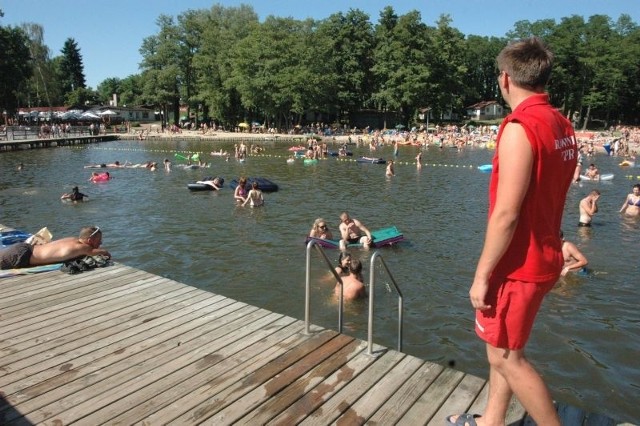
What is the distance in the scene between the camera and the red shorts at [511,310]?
8.90 feet

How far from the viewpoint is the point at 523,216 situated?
8.74 ft

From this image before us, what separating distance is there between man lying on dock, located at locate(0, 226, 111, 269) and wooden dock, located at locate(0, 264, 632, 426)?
6.36ft

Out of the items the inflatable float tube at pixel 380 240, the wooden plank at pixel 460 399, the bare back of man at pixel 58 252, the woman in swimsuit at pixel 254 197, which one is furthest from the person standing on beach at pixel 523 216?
the woman in swimsuit at pixel 254 197

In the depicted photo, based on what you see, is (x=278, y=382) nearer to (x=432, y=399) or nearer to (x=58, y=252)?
(x=432, y=399)

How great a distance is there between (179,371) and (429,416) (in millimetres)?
2332

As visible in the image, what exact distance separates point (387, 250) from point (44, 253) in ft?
26.4

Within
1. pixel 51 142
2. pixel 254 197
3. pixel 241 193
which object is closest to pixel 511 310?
pixel 254 197

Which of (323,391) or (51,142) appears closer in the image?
(323,391)

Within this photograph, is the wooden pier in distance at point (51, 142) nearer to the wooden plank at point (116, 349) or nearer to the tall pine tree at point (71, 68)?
the wooden plank at point (116, 349)

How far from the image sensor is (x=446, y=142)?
187 ft

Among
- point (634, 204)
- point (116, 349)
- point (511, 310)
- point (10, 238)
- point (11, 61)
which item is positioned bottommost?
point (10, 238)

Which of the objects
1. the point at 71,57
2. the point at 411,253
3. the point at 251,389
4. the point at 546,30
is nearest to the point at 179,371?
the point at 251,389

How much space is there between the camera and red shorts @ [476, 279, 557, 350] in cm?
271

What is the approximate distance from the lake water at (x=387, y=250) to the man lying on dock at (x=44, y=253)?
2.74 meters
